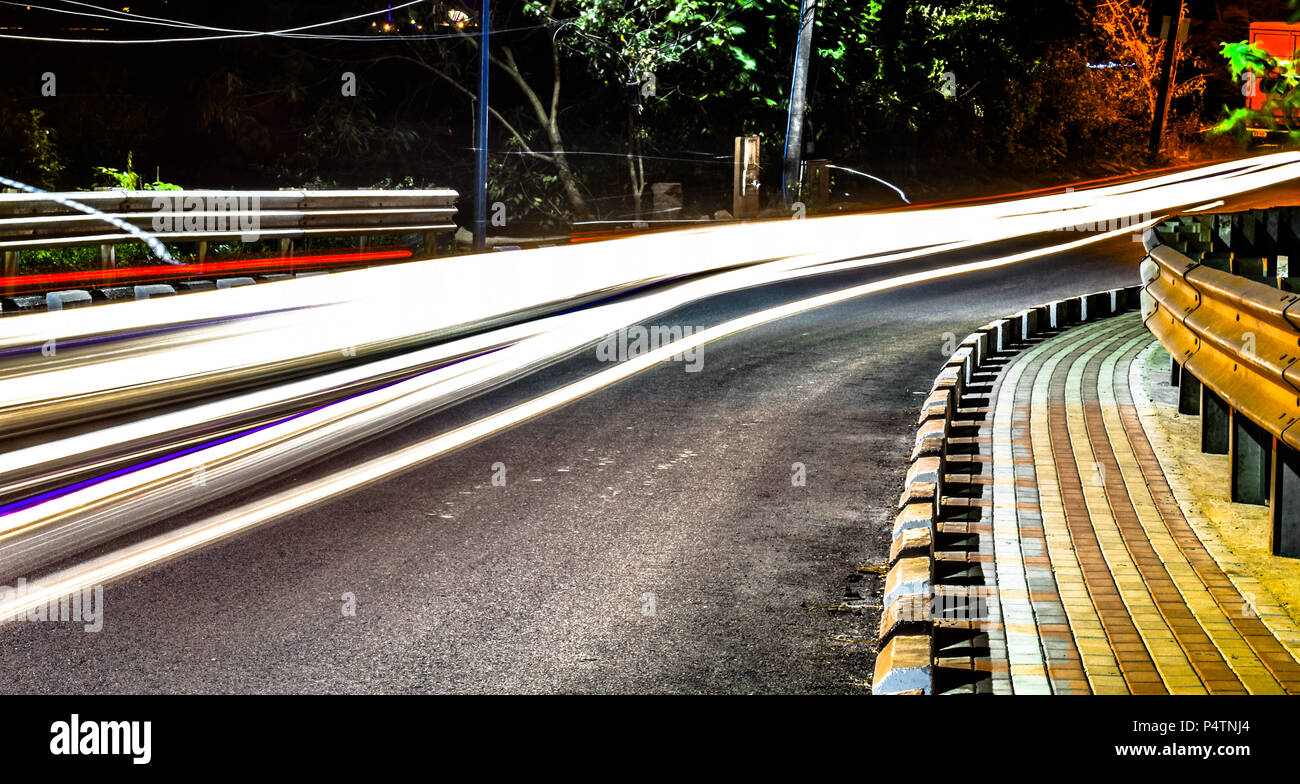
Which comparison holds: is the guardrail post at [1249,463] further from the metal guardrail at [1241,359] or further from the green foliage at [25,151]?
the green foliage at [25,151]

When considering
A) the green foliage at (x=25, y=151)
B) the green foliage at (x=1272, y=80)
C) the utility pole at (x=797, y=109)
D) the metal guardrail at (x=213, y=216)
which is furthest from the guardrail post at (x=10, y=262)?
the green foliage at (x=1272, y=80)

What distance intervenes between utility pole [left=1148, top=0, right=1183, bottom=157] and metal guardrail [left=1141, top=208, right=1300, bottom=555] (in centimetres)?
3732

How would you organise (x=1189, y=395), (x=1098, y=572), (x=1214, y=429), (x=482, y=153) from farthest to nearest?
(x=482, y=153)
(x=1189, y=395)
(x=1214, y=429)
(x=1098, y=572)

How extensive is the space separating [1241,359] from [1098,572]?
1.32 meters

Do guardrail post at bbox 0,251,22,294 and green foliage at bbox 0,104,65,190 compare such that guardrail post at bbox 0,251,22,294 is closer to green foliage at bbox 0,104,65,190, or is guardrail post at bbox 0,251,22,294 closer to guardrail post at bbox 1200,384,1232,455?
green foliage at bbox 0,104,65,190

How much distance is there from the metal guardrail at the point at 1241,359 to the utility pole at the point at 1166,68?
37320 millimetres

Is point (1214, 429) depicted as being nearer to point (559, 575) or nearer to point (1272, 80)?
point (559, 575)

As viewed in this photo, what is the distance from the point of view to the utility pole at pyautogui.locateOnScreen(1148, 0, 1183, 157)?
144ft

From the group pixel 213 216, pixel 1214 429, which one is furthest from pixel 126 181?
pixel 1214 429

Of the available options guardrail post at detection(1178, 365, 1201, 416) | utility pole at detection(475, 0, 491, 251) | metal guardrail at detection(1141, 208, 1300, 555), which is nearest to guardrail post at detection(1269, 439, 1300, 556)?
metal guardrail at detection(1141, 208, 1300, 555)

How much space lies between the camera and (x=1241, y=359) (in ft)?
20.1

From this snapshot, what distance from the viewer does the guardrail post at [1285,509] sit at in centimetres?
589
